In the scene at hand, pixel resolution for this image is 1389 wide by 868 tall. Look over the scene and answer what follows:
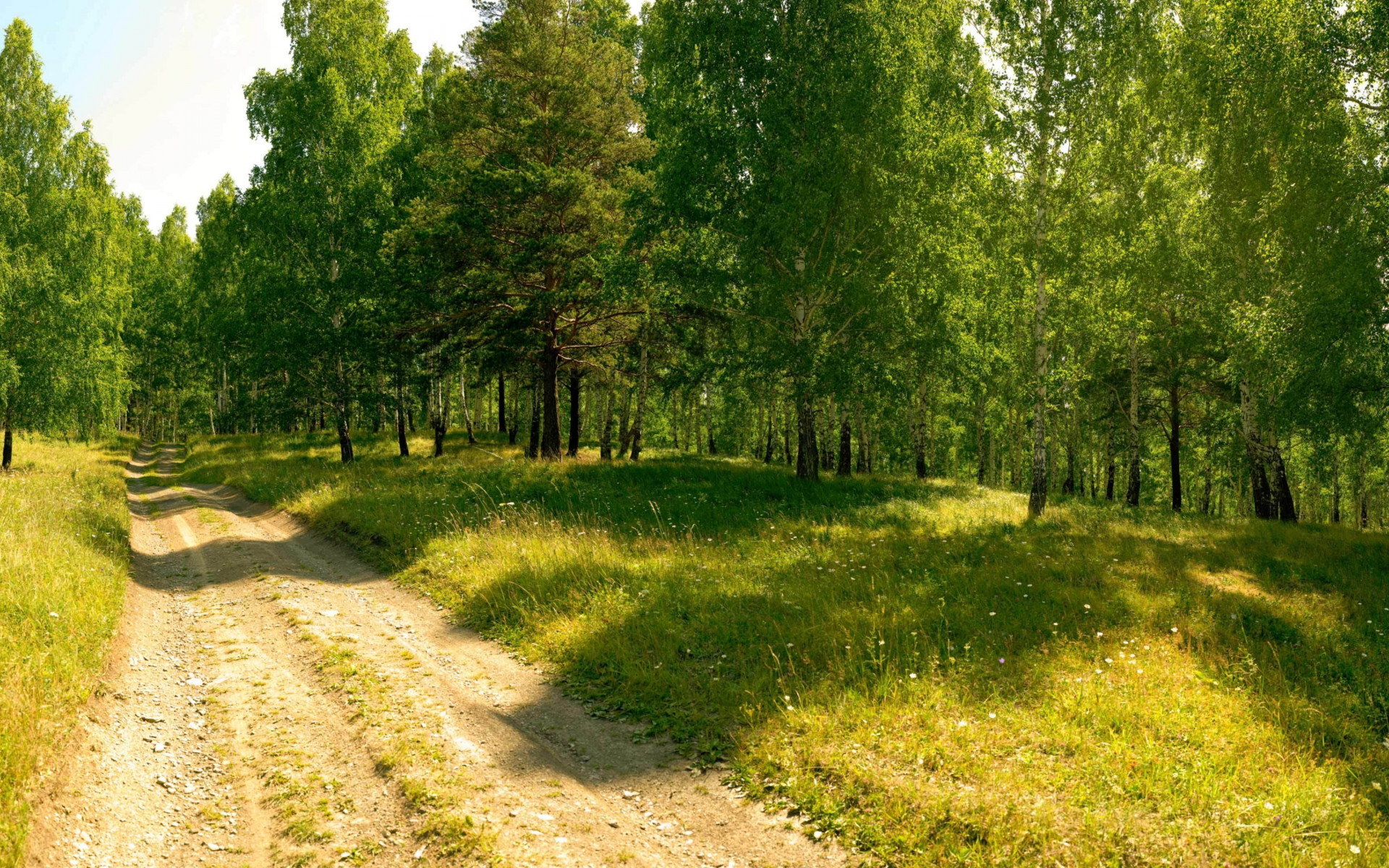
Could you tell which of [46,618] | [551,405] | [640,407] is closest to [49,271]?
[551,405]

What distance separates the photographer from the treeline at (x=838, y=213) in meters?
15.1

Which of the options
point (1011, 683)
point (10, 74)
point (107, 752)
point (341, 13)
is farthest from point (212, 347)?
point (1011, 683)

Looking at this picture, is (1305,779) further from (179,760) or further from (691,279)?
(691,279)

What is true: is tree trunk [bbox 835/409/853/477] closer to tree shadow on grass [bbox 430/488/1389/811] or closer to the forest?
the forest

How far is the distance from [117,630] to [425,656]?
410cm

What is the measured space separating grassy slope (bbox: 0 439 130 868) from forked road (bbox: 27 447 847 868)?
0.72 ft

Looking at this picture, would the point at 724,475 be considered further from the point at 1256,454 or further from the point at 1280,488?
the point at 1280,488

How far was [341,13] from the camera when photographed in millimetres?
28703

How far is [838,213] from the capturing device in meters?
18.1

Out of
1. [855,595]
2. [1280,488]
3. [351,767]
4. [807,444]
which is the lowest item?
[351,767]

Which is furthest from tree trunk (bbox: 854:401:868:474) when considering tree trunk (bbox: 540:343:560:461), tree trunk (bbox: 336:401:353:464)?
tree trunk (bbox: 336:401:353:464)

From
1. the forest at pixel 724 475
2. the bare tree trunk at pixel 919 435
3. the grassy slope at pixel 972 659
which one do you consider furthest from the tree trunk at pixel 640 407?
the bare tree trunk at pixel 919 435

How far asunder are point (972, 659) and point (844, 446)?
1776 centimetres

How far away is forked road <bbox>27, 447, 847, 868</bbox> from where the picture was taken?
4.74m
